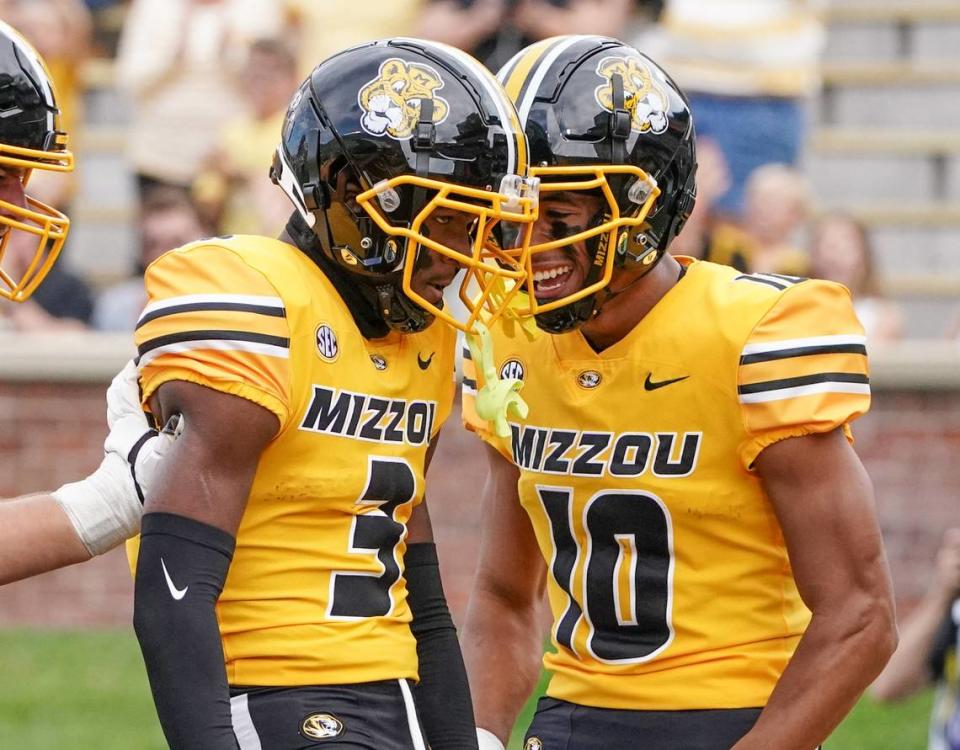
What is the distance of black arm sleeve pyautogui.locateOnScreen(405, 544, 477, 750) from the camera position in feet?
10.0

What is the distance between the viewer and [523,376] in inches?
130

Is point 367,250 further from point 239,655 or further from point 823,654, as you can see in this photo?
point 823,654

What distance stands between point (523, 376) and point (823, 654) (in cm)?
78

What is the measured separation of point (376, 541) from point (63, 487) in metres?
0.56

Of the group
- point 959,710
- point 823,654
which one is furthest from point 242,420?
point 959,710

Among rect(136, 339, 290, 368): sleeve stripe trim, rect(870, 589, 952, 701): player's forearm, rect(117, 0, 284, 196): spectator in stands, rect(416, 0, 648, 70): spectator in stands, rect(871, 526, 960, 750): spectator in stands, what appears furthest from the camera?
rect(117, 0, 284, 196): spectator in stands

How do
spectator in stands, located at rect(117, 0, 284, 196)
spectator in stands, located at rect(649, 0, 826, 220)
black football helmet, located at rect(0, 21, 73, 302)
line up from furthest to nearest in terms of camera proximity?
spectator in stands, located at rect(117, 0, 284, 196)
spectator in stands, located at rect(649, 0, 826, 220)
black football helmet, located at rect(0, 21, 73, 302)

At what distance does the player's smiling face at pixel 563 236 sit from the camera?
310 cm

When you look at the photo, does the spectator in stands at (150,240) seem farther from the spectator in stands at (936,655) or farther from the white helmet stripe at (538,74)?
the white helmet stripe at (538,74)

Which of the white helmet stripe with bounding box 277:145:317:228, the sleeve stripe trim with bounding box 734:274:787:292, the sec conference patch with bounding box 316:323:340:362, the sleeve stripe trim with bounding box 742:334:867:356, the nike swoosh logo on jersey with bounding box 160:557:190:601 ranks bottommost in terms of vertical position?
the nike swoosh logo on jersey with bounding box 160:557:190:601

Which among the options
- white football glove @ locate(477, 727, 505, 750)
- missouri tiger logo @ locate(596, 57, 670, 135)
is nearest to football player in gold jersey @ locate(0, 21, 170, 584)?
white football glove @ locate(477, 727, 505, 750)

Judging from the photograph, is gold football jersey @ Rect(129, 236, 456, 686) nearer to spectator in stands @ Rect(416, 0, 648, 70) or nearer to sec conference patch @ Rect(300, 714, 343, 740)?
sec conference patch @ Rect(300, 714, 343, 740)

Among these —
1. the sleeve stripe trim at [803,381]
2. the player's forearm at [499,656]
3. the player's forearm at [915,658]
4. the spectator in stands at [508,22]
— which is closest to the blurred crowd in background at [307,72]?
the spectator in stands at [508,22]

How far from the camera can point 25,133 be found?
3240mm
